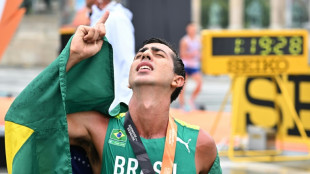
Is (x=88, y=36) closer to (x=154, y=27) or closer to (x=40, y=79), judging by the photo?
(x=40, y=79)

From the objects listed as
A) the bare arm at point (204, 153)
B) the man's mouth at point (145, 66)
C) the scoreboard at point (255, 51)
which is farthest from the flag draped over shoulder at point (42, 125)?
the scoreboard at point (255, 51)

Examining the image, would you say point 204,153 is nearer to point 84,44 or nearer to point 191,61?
point 84,44

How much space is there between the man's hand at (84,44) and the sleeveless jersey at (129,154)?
13.4 inches

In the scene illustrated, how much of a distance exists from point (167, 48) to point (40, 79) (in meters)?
0.67

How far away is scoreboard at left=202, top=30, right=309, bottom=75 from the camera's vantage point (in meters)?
8.56

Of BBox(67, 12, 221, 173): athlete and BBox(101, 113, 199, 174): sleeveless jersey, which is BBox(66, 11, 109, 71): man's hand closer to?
BBox(67, 12, 221, 173): athlete

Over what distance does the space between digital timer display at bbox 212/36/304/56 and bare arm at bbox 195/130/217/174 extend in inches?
225

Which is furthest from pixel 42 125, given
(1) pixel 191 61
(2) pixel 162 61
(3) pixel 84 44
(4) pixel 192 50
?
(4) pixel 192 50

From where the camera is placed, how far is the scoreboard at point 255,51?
337 inches

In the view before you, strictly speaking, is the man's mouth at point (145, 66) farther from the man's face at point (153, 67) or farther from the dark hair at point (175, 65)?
the dark hair at point (175, 65)

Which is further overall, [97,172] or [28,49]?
[28,49]

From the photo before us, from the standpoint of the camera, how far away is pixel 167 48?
3.00 metres

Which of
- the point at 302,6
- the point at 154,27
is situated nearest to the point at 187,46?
the point at 154,27

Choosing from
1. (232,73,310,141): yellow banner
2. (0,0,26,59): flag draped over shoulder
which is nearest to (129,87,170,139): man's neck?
(0,0,26,59): flag draped over shoulder
